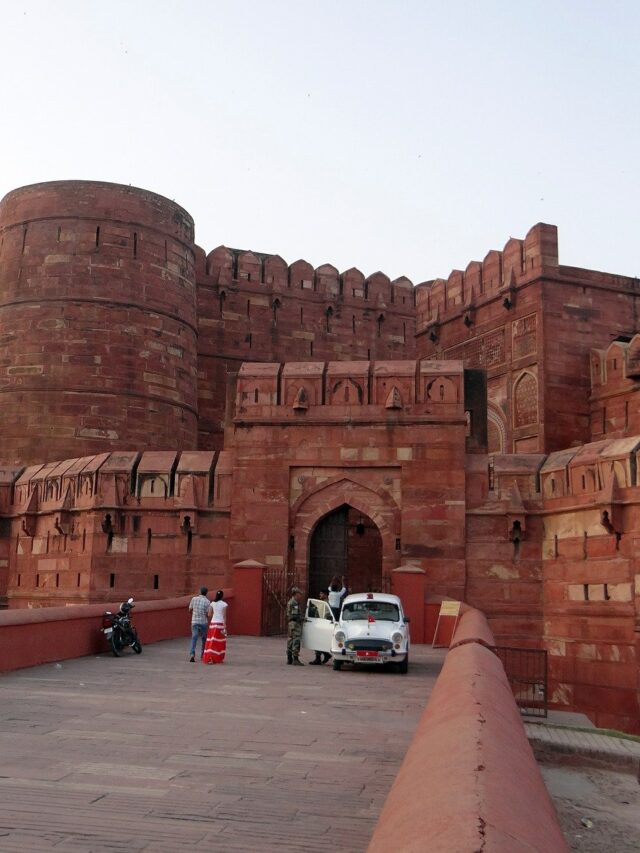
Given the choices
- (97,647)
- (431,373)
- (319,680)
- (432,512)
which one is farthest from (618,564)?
(97,647)

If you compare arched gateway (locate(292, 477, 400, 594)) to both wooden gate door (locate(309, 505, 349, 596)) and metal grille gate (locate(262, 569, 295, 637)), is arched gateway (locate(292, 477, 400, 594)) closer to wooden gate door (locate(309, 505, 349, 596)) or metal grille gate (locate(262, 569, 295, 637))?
wooden gate door (locate(309, 505, 349, 596))

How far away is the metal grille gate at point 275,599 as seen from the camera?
52.0ft

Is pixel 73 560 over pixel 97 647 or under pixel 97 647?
over

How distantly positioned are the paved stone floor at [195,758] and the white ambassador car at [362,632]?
83 cm

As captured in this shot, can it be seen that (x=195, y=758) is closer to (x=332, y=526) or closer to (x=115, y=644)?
(x=115, y=644)

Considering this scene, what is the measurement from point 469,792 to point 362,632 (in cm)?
820

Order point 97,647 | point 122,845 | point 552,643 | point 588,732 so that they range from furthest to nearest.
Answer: point 552,643
point 97,647
point 588,732
point 122,845

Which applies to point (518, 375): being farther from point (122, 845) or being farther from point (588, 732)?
point (122, 845)

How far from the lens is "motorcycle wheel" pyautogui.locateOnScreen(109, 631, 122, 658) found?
35.9ft

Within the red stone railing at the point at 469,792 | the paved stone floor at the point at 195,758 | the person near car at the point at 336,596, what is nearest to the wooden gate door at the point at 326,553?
the person near car at the point at 336,596

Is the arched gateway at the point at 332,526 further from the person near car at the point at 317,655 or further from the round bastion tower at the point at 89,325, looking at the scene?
the round bastion tower at the point at 89,325

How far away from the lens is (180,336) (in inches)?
941

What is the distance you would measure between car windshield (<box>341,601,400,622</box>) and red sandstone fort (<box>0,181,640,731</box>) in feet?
13.5

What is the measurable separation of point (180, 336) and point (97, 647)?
44.6 feet
